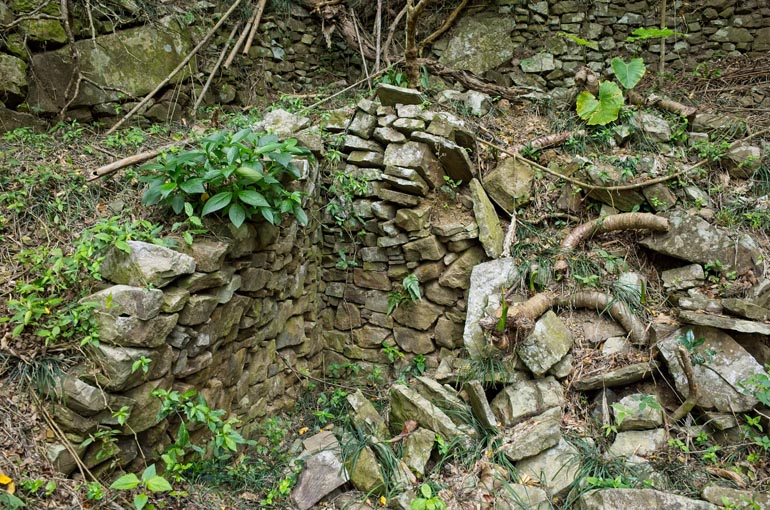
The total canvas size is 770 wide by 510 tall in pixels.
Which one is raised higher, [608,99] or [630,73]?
[630,73]

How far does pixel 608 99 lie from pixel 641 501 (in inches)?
134

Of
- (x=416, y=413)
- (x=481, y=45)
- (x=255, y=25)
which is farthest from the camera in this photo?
(x=481, y=45)

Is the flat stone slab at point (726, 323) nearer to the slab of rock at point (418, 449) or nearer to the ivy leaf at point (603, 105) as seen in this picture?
the slab of rock at point (418, 449)

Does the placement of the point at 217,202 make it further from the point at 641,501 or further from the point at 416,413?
the point at 641,501

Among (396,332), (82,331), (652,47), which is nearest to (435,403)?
(396,332)

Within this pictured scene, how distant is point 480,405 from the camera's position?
2992 mm

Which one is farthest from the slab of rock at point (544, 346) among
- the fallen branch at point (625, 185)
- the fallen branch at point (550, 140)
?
the fallen branch at point (550, 140)

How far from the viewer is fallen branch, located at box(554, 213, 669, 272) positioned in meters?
3.54

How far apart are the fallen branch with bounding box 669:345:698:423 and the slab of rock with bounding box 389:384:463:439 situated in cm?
137

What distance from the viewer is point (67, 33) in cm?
368

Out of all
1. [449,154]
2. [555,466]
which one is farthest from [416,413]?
[449,154]

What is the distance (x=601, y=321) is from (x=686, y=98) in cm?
313

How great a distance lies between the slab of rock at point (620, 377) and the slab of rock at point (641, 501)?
754mm

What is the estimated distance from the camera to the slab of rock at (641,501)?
2311 mm
